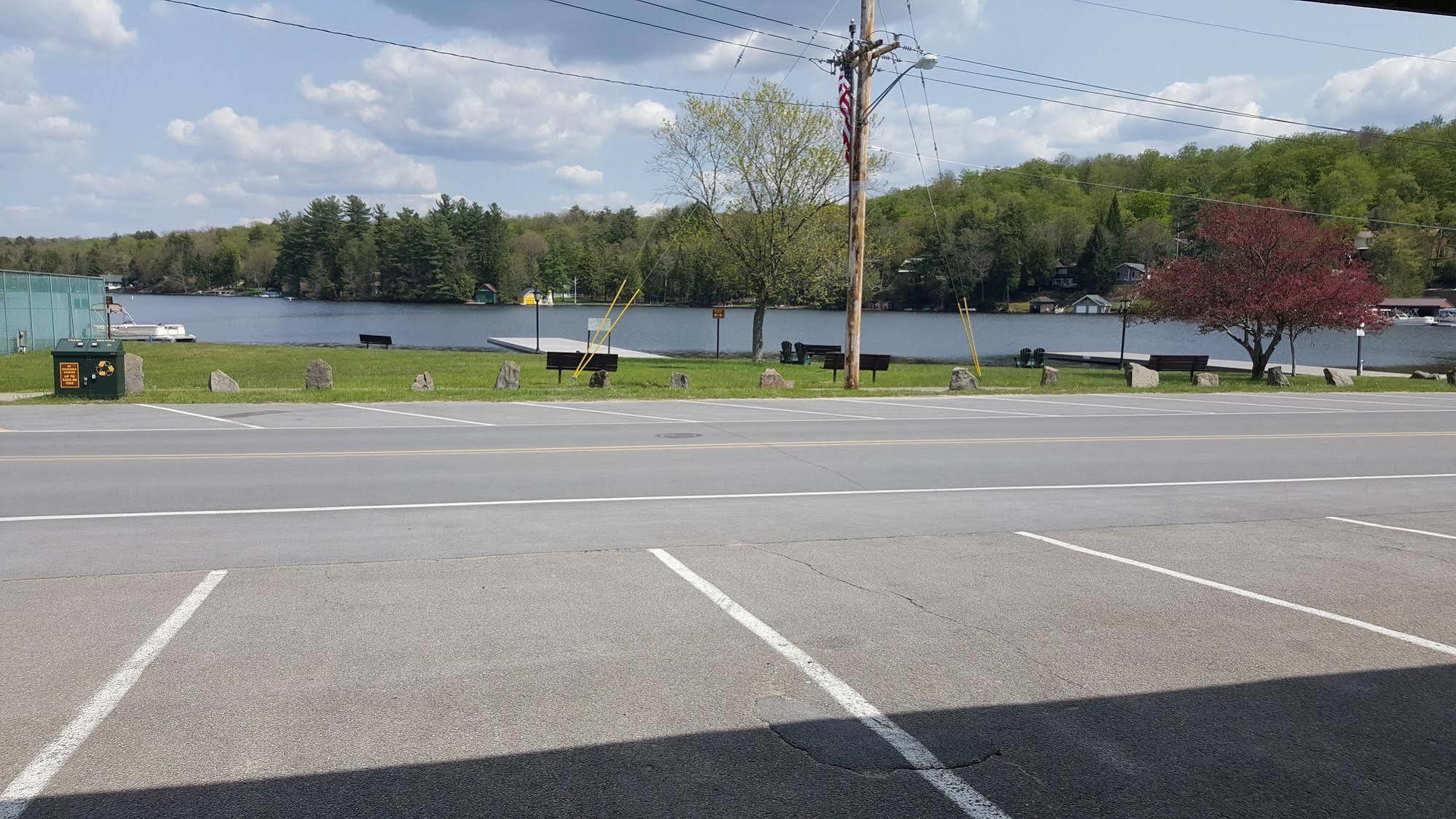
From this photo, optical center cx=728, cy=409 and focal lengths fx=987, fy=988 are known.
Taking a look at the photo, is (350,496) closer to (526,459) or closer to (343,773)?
(526,459)

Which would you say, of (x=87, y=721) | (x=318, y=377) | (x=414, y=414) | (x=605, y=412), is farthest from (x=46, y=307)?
(x=87, y=721)

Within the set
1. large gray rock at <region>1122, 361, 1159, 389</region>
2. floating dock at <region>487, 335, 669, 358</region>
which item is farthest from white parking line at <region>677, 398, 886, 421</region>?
floating dock at <region>487, 335, 669, 358</region>

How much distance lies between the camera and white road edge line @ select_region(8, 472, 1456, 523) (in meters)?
9.01

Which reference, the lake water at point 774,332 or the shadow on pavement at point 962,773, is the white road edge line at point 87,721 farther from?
the lake water at point 774,332

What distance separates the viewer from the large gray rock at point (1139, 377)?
30109 millimetres

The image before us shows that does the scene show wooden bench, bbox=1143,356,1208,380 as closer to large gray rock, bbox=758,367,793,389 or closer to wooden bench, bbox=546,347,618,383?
large gray rock, bbox=758,367,793,389

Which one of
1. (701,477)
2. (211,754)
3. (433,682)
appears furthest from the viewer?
(701,477)

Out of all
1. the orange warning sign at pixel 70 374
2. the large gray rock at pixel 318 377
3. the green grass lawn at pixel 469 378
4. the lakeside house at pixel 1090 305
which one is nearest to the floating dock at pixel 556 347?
the green grass lawn at pixel 469 378

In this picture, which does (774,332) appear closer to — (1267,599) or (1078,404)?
(1078,404)

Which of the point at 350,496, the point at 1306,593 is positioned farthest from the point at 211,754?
the point at 1306,593

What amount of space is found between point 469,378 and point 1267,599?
81.9ft

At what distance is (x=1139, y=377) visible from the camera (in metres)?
30.2

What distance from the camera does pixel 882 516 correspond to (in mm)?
9508

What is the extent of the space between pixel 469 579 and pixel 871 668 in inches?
121
